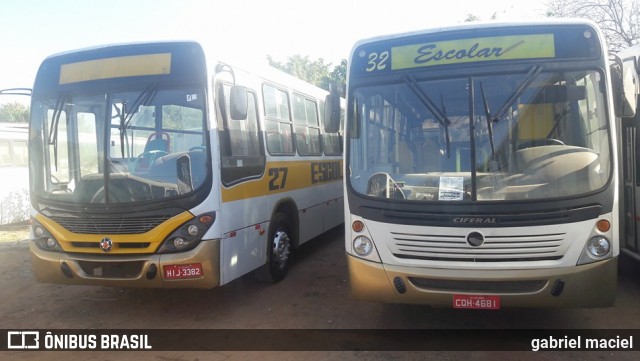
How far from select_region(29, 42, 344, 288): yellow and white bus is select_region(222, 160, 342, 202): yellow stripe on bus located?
7cm

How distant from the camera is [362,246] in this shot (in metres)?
4.47

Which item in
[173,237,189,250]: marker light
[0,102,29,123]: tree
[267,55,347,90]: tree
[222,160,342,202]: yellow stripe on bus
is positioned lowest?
[173,237,189,250]: marker light

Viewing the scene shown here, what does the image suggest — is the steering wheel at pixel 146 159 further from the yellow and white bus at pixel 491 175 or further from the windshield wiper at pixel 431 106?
the windshield wiper at pixel 431 106

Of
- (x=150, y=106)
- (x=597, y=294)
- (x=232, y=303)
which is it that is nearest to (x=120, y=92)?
(x=150, y=106)

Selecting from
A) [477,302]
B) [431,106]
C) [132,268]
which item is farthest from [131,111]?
[477,302]

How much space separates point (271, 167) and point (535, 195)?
354cm

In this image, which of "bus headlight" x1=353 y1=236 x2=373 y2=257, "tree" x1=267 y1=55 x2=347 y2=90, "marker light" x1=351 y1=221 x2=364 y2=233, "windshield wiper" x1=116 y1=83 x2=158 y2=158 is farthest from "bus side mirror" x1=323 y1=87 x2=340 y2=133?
"tree" x1=267 y1=55 x2=347 y2=90

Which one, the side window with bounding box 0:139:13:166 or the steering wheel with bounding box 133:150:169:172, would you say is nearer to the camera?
the steering wheel with bounding box 133:150:169:172

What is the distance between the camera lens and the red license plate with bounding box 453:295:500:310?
13.3ft

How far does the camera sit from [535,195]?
408 centimetres

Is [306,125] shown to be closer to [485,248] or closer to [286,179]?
[286,179]

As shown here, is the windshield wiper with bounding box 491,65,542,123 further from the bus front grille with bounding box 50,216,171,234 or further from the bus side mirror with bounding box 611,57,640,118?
the bus front grille with bounding box 50,216,171,234

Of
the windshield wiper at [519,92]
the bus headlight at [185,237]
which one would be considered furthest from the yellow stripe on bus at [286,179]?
the windshield wiper at [519,92]

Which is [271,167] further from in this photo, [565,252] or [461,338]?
[565,252]
